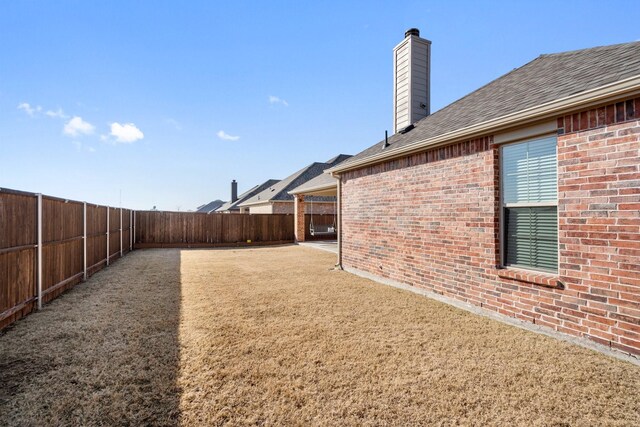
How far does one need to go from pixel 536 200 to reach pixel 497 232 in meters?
0.68

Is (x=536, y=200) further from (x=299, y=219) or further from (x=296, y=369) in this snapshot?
(x=299, y=219)

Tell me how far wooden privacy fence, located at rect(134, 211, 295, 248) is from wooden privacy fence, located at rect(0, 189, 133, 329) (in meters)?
6.84

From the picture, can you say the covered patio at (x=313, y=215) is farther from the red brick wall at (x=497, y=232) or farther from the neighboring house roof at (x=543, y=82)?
the neighboring house roof at (x=543, y=82)

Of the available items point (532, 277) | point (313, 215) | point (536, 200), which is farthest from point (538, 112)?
point (313, 215)

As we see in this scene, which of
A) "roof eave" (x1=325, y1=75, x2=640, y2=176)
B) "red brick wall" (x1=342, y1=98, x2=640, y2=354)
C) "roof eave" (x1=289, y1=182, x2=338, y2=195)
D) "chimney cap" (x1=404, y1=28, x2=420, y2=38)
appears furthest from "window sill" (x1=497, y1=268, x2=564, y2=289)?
"roof eave" (x1=289, y1=182, x2=338, y2=195)

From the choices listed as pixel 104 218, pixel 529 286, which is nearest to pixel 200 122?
pixel 104 218

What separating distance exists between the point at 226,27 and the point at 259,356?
10.3 m

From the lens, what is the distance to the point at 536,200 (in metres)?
4.14

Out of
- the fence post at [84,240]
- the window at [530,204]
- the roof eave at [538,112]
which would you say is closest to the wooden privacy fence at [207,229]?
the fence post at [84,240]

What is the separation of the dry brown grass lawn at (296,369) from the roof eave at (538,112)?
274cm

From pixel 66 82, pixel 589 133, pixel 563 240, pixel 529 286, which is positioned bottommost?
pixel 529 286

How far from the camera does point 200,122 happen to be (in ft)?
50.7

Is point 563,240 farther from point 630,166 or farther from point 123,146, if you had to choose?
point 123,146

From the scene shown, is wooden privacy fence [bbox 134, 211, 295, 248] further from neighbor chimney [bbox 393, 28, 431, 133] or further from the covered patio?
Result: neighbor chimney [bbox 393, 28, 431, 133]
